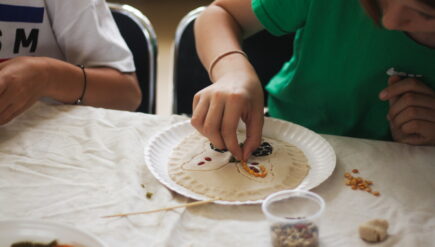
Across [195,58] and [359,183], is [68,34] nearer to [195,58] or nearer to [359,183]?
[195,58]

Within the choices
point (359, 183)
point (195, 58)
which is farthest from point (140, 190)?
point (195, 58)

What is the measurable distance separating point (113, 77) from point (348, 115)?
0.65m

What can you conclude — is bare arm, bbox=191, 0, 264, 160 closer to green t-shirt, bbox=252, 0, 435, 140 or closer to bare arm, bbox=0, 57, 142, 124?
green t-shirt, bbox=252, 0, 435, 140

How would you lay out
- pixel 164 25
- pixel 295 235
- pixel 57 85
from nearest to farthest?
pixel 295 235 < pixel 57 85 < pixel 164 25

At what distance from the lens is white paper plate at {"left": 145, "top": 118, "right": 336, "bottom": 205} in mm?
848

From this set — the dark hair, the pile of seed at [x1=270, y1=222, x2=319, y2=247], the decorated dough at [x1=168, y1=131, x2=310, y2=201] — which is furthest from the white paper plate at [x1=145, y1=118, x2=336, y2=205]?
the dark hair

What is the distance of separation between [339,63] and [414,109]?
0.26 m

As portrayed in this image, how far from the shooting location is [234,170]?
881mm

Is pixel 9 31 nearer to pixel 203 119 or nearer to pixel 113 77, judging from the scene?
pixel 113 77

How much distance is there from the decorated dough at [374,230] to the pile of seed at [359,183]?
0.11 meters

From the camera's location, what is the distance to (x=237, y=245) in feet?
2.27

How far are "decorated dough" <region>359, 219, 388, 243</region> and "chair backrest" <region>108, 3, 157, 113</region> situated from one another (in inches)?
38.6

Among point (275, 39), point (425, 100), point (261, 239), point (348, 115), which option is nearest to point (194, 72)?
point (275, 39)

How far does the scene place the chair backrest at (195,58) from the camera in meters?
1.49
